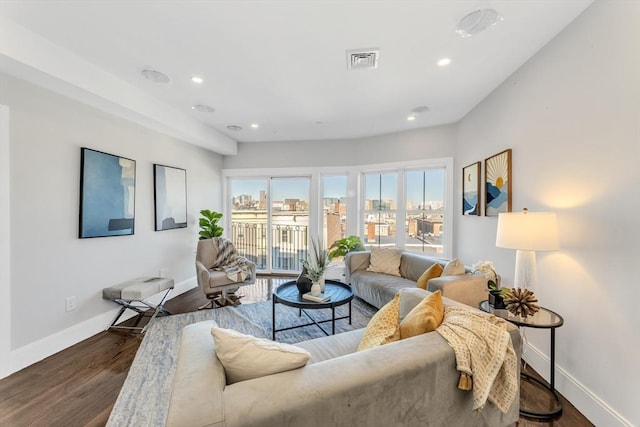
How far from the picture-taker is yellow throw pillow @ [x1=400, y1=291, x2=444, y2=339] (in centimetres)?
146

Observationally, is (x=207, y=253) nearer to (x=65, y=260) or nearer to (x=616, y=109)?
(x=65, y=260)

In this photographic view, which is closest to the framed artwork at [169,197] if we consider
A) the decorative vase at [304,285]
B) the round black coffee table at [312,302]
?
the round black coffee table at [312,302]

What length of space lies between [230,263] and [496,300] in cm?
343

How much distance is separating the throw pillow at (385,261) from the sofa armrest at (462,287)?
1202 mm

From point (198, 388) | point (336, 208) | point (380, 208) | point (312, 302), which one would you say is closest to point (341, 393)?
point (198, 388)

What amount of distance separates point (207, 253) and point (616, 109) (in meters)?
4.42

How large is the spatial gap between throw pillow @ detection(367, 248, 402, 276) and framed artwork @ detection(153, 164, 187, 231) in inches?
121

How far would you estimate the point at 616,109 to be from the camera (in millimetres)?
1646

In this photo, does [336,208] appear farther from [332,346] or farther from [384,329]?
[384,329]

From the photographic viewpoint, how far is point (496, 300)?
2107mm

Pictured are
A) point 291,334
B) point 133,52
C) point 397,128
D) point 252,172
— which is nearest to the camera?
point 133,52

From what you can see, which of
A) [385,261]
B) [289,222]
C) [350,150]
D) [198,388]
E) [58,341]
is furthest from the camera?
[289,222]

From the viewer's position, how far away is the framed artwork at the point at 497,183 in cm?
275

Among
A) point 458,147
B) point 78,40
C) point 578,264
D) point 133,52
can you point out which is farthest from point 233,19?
point 458,147
